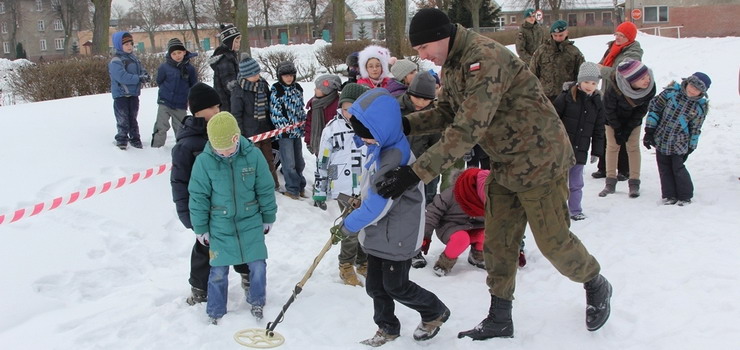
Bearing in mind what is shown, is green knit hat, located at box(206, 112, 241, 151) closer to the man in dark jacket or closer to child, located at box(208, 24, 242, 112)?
the man in dark jacket

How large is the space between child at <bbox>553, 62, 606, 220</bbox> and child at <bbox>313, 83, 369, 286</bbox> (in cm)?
242

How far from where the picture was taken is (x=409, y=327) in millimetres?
4223

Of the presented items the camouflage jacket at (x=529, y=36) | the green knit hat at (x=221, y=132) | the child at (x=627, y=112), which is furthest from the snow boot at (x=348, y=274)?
the camouflage jacket at (x=529, y=36)

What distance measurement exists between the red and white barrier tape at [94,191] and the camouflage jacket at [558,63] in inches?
129

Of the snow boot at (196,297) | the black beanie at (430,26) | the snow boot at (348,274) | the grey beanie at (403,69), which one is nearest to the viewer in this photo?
the black beanie at (430,26)

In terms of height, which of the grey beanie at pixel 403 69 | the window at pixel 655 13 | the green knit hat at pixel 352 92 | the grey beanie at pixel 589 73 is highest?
the window at pixel 655 13

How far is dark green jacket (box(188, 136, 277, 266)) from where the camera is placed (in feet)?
13.7

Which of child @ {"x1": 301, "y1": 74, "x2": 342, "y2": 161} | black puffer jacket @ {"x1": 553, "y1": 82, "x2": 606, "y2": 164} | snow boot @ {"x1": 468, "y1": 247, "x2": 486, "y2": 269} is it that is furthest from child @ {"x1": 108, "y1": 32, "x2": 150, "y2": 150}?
black puffer jacket @ {"x1": 553, "y1": 82, "x2": 606, "y2": 164}

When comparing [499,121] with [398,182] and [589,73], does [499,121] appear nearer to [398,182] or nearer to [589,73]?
[398,182]

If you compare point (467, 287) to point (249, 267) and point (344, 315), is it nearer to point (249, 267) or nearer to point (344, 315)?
point (344, 315)

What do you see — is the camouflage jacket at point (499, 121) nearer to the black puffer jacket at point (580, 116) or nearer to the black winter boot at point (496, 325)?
the black winter boot at point (496, 325)

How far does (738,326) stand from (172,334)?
3.59 metres

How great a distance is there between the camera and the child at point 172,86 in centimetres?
790

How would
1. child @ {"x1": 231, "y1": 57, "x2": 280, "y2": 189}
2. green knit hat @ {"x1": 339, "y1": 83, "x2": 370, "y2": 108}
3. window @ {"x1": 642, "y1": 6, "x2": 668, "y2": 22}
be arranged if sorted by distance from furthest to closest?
1. window @ {"x1": 642, "y1": 6, "x2": 668, "y2": 22}
2. child @ {"x1": 231, "y1": 57, "x2": 280, "y2": 189}
3. green knit hat @ {"x1": 339, "y1": 83, "x2": 370, "y2": 108}
